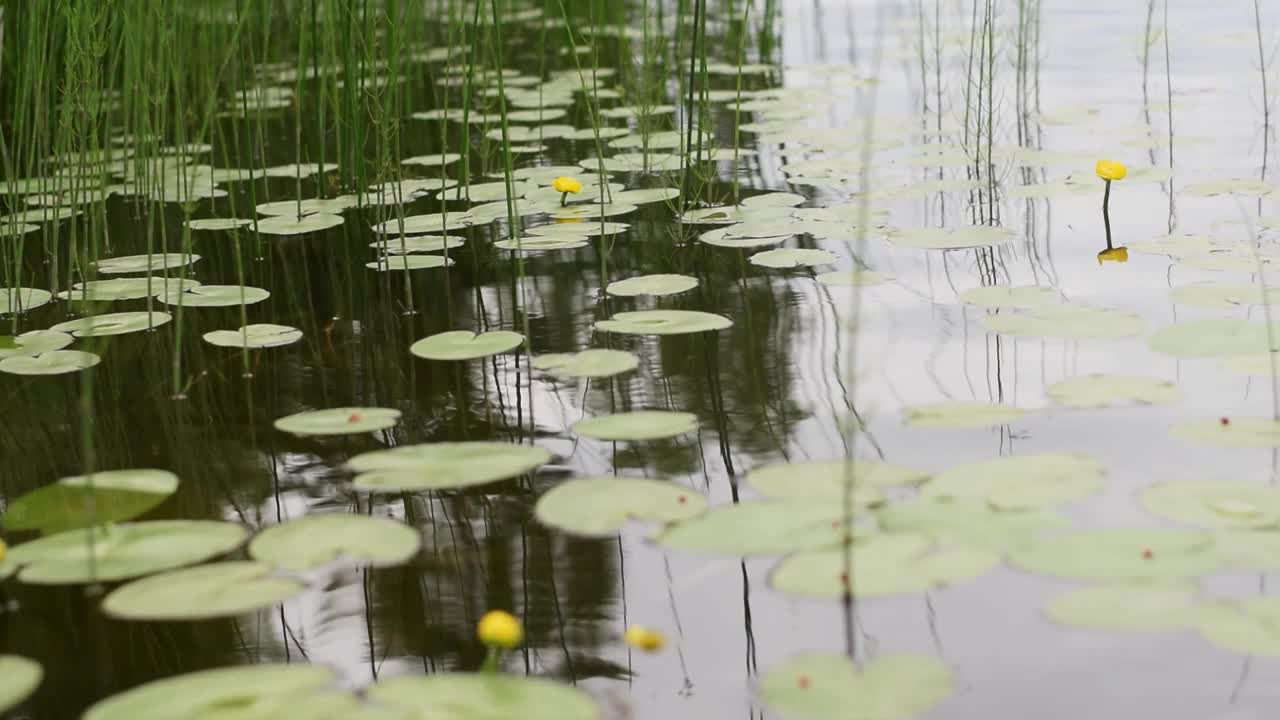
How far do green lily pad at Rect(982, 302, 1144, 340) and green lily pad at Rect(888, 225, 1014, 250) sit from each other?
0.35 m

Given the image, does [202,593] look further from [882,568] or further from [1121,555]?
[1121,555]

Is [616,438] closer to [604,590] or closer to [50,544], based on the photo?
[604,590]

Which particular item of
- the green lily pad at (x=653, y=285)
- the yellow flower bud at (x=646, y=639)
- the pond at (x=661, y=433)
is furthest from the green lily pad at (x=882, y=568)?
the green lily pad at (x=653, y=285)

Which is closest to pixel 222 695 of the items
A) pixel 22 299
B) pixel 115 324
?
pixel 115 324

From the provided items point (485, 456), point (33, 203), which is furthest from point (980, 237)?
point (33, 203)

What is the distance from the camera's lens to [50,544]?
3.92 feet

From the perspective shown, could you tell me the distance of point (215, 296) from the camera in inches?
76.4

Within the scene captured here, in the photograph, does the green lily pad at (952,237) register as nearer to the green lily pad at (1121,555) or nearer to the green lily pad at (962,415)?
the green lily pad at (962,415)

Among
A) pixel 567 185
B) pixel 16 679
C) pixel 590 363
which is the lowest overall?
pixel 16 679

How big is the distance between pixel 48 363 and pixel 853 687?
4.01 feet

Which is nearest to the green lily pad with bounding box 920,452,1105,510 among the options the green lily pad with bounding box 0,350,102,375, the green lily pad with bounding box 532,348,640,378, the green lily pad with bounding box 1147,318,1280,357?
the green lily pad with bounding box 1147,318,1280,357

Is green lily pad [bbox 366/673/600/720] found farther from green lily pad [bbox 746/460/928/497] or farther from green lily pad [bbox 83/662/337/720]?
green lily pad [bbox 746/460/928/497]

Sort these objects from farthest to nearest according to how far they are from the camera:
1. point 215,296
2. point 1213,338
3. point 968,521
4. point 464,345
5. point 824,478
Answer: point 215,296, point 464,345, point 1213,338, point 824,478, point 968,521

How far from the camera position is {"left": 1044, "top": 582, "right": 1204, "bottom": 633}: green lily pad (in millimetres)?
947
